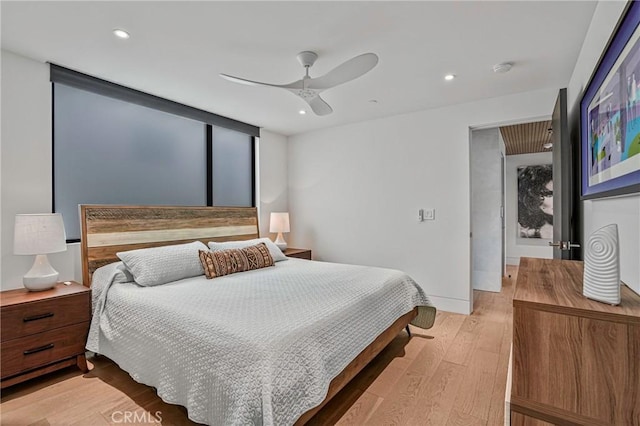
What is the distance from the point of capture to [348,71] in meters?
2.08

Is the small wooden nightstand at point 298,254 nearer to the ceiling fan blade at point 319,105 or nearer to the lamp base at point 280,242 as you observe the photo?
the lamp base at point 280,242

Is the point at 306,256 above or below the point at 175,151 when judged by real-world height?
below

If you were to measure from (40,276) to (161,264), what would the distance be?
80 centimetres

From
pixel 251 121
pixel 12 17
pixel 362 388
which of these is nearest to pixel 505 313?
pixel 362 388

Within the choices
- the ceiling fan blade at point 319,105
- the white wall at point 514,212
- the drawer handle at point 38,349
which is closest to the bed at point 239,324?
the drawer handle at point 38,349

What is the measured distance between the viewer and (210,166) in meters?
4.02

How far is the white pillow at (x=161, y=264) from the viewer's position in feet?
8.30

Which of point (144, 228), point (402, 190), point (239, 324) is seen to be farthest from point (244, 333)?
point (402, 190)

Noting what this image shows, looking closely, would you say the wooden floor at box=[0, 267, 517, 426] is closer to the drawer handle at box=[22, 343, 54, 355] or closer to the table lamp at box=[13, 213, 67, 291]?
the drawer handle at box=[22, 343, 54, 355]

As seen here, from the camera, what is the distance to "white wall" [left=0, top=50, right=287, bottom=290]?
2375 mm

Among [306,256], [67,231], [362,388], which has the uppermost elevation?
[67,231]

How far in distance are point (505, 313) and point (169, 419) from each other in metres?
3.58

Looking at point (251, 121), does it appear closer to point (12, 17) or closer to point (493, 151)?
point (12, 17)

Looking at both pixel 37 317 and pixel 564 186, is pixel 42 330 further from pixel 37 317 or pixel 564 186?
pixel 564 186
